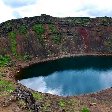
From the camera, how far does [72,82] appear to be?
7194cm

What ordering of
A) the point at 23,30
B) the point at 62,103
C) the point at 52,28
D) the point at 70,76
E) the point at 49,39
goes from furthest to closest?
the point at 52,28 → the point at 49,39 → the point at 23,30 → the point at 70,76 → the point at 62,103

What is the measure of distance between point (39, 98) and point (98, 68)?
118 feet

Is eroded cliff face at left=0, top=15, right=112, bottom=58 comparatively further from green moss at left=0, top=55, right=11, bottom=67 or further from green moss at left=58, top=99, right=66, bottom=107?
green moss at left=58, top=99, right=66, bottom=107

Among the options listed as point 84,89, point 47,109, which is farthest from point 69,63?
point 47,109

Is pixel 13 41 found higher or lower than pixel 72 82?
higher

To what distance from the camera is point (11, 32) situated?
106188mm

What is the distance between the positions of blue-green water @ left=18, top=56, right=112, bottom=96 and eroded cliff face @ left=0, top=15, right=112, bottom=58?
7493 millimetres

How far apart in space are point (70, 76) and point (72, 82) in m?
6.50

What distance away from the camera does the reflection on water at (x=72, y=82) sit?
65.6 m

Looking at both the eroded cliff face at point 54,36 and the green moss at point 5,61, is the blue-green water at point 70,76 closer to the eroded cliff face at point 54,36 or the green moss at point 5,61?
the green moss at point 5,61

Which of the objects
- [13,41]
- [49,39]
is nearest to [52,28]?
[49,39]

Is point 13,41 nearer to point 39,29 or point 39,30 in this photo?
point 39,30

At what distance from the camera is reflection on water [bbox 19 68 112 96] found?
65.6m

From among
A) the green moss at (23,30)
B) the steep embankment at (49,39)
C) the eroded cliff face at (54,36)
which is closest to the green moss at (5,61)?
the steep embankment at (49,39)
